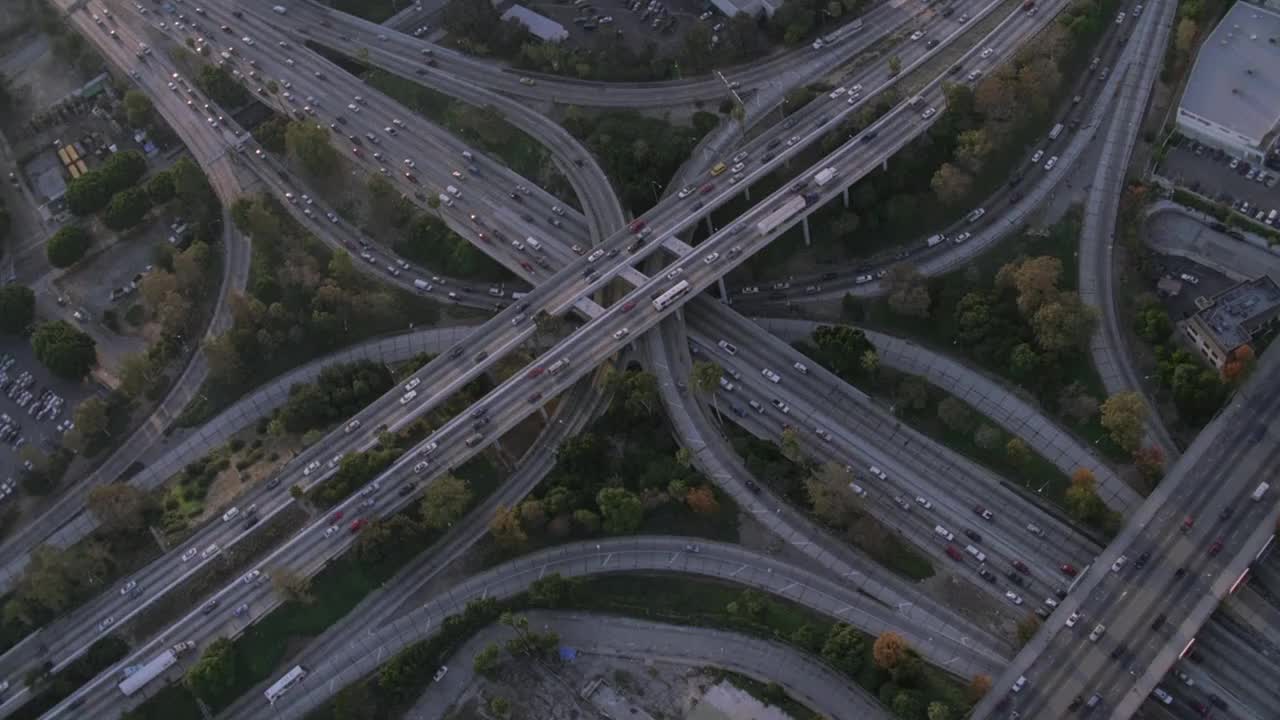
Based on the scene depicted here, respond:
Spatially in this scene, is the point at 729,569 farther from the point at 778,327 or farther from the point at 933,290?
the point at 933,290

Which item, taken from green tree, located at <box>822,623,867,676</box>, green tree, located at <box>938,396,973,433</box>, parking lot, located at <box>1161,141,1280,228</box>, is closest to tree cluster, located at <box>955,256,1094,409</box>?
green tree, located at <box>938,396,973,433</box>

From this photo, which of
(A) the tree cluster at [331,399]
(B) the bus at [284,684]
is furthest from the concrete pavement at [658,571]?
(A) the tree cluster at [331,399]

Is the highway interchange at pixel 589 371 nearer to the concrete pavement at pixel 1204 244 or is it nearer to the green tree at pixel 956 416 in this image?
the green tree at pixel 956 416

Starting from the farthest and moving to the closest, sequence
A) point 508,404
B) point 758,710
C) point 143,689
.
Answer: point 508,404 < point 143,689 < point 758,710

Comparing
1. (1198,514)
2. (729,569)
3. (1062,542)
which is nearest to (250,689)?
(729,569)

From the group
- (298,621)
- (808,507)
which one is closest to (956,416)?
(808,507)

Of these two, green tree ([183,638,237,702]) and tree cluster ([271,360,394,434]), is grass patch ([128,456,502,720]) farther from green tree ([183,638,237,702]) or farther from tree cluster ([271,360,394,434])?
tree cluster ([271,360,394,434])
